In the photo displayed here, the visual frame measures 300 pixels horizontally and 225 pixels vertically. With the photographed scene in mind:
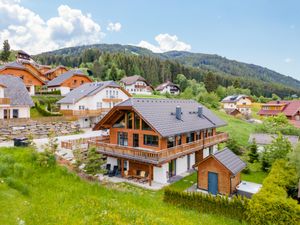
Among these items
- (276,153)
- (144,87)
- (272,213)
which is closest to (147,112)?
(272,213)

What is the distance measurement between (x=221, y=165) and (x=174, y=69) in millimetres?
107504

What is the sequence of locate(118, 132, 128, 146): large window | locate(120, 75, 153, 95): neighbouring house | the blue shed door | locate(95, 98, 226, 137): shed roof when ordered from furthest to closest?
locate(120, 75, 153, 95): neighbouring house → locate(118, 132, 128, 146): large window → locate(95, 98, 226, 137): shed roof → the blue shed door

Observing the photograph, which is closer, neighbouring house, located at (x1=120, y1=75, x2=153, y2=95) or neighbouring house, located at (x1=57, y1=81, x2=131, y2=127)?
neighbouring house, located at (x1=57, y1=81, x2=131, y2=127)

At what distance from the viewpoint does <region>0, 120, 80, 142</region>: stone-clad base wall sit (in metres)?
27.6

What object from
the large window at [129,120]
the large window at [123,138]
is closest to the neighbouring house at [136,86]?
the large window at [123,138]

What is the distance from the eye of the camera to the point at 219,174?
1945 centimetres

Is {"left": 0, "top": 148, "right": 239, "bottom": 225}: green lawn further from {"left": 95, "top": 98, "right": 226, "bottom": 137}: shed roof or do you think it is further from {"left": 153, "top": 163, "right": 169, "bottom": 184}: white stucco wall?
{"left": 95, "top": 98, "right": 226, "bottom": 137}: shed roof

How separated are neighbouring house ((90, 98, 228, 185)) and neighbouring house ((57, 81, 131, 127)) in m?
15.6

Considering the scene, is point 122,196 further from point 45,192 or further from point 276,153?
point 276,153

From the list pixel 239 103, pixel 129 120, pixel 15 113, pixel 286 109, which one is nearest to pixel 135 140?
pixel 129 120

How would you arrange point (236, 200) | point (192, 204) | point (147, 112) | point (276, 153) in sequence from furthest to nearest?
1. point (276, 153)
2. point (147, 112)
3. point (192, 204)
4. point (236, 200)

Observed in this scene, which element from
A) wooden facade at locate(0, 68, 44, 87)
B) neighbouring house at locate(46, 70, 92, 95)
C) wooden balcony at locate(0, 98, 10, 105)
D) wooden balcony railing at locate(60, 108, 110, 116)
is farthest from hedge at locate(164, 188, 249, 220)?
wooden facade at locate(0, 68, 44, 87)

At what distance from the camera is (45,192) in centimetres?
1305

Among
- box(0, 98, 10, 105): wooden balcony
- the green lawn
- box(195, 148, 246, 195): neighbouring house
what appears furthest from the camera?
box(0, 98, 10, 105): wooden balcony
